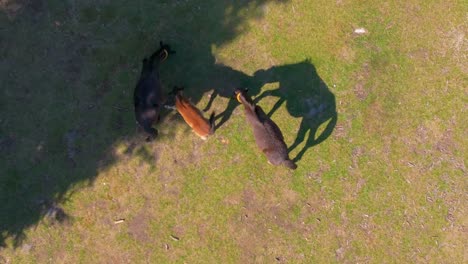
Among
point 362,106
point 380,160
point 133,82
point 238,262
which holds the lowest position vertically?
point 238,262

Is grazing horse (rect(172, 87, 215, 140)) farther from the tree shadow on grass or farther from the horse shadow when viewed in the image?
the horse shadow

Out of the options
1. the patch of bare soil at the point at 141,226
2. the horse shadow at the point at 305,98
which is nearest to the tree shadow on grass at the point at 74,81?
the horse shadow at the point at 305,98

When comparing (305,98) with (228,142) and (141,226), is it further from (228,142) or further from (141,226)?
(141,226)

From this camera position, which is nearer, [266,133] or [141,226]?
[266,133]

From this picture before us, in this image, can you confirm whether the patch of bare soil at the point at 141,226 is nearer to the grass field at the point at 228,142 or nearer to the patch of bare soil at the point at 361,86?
the grass field at the point at 228,142

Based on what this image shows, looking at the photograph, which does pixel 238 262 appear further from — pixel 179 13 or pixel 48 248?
pixel 179 13

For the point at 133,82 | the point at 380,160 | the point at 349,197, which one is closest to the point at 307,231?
the point at 349,197

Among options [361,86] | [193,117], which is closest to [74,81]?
[193,117]
